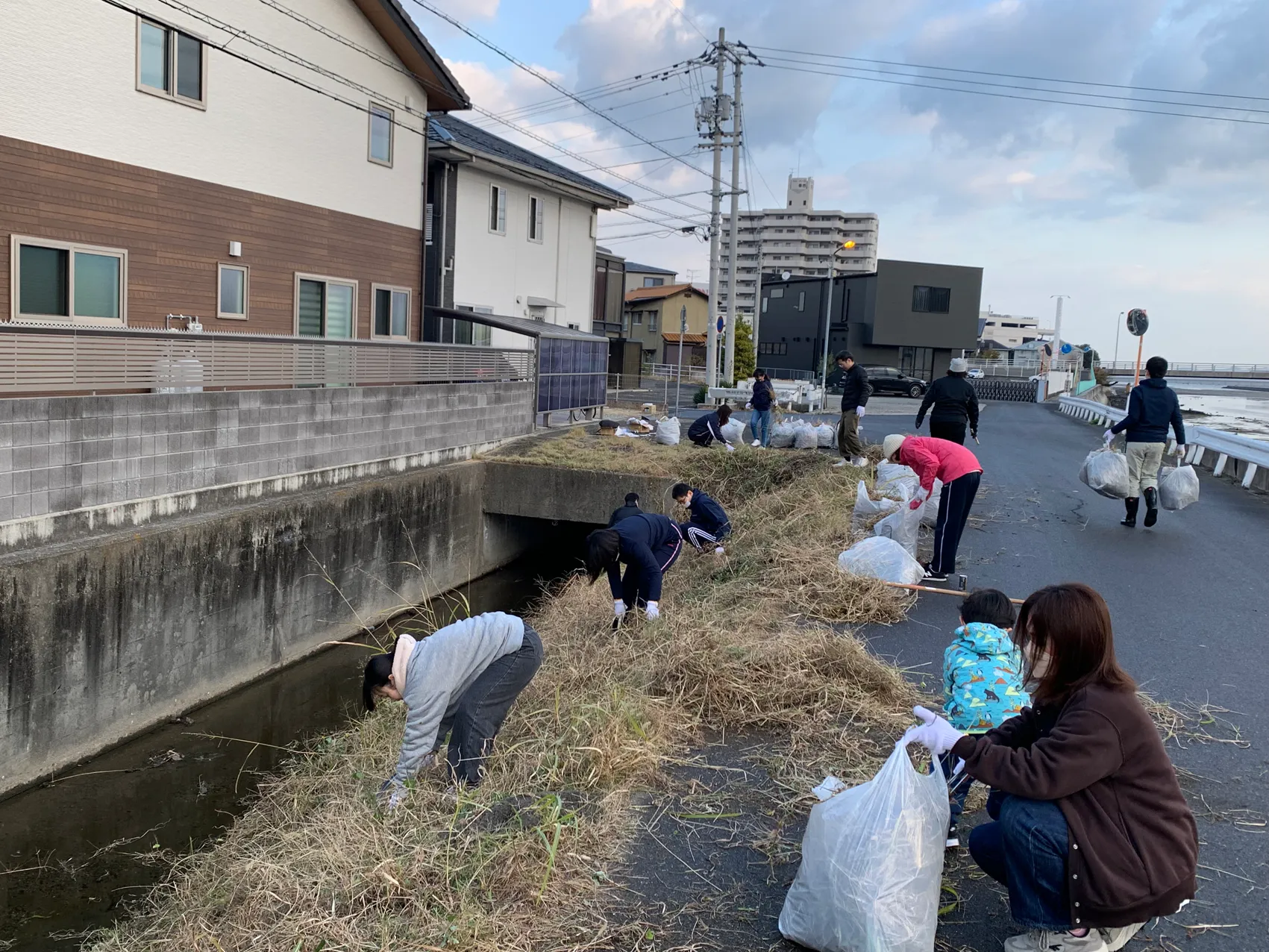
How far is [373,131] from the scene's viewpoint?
16.3m

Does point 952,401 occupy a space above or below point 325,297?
below

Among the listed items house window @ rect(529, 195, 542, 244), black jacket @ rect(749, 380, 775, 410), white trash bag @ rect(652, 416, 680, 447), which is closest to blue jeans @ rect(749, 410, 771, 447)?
black jacket @ rect(749, 380, 775, 410)

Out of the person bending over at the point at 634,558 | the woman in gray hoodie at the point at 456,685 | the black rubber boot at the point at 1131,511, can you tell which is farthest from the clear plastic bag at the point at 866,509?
the woman in gray hoodie at the point at 456,685

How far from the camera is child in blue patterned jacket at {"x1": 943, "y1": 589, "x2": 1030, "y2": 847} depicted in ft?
12.6

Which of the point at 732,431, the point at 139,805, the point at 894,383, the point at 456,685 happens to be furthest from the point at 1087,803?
the point at 894,383

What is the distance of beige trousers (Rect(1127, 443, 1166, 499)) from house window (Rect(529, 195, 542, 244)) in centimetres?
1602

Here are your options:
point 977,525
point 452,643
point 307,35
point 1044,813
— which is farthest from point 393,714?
point 307,35

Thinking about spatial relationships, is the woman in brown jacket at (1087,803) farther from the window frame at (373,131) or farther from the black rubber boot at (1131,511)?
the window frame at (373,131)

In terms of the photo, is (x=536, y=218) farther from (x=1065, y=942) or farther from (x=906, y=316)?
(x=906, y=316)

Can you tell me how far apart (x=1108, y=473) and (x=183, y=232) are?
12.1m

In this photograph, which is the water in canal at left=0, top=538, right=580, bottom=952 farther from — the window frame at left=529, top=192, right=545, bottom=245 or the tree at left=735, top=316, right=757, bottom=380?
the tree at left=735, top=316, right=757, bottom=380

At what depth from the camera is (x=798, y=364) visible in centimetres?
5503

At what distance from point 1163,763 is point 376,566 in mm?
9847

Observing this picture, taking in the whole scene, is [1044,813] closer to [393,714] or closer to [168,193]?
[393,714]
